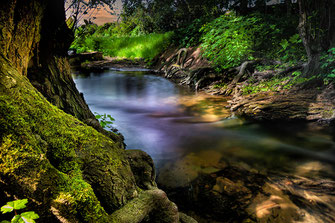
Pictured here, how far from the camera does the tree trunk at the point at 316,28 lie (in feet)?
20.4

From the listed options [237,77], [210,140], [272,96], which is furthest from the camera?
[237,77]

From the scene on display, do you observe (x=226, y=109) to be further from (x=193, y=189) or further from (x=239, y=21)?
(x=239, y=21)

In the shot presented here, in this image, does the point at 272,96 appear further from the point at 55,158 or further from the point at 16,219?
the point at 16,219

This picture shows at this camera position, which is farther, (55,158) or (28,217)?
(55,158)

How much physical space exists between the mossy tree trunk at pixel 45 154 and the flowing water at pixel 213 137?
2280 mm

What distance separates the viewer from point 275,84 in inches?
293

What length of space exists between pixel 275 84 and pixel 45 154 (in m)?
7.24

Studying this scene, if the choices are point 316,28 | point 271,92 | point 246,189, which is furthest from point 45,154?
point 316,28

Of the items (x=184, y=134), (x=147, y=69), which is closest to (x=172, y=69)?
(x=147, y=69)

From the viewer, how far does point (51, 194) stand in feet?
4.39

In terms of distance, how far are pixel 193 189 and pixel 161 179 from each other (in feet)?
1.87

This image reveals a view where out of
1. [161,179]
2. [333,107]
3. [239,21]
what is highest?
[239,21]

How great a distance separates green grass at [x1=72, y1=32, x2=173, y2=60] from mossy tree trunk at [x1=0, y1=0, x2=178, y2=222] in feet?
56.1

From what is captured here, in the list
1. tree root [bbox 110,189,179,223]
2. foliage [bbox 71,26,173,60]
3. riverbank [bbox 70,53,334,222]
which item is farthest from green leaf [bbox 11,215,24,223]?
foliage [bbox 71,26,173,60]
